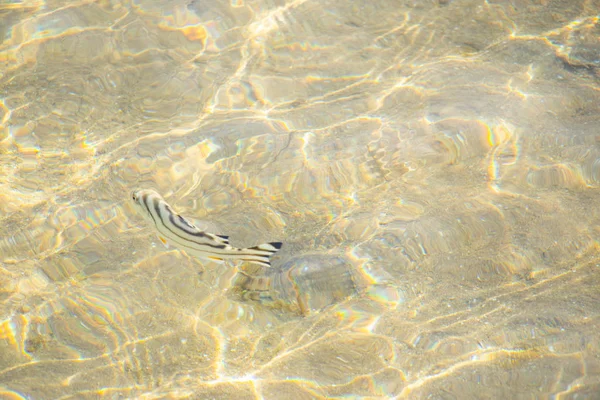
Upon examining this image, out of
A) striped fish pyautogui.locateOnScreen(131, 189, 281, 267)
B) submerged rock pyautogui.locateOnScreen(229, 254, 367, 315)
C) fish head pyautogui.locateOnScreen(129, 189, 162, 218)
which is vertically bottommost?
submerged rock pyautogui.locateOnScreen(229, 254, 367, 315)

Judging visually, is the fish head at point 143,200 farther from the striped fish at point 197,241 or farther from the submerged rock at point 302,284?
the submerged rock at point 302,284

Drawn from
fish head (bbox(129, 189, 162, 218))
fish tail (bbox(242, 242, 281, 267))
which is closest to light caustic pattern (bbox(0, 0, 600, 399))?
fish tail (bbox(242, 242, 281, 267))

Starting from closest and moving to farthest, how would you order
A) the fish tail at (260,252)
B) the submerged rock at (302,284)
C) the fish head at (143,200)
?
the fish tail at (260,252) → the fish head at (143,200) → the submerged rock at (302,284)

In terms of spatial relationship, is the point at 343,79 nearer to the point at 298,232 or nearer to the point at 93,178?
the point at 298,232

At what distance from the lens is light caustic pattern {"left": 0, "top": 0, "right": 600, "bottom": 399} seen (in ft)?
10.6

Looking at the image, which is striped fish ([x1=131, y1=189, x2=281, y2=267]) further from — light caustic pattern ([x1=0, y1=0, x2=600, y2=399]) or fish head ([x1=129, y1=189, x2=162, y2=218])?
light caustic pattern ([x1=0, y1=0, x2=600, y2=399])

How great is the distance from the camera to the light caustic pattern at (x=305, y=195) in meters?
3.22

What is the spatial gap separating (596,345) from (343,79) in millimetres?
3358

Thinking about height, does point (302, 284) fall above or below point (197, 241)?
below

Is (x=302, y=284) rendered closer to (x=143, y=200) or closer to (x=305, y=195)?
(x=305, y=195)

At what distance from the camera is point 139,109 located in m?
5.04

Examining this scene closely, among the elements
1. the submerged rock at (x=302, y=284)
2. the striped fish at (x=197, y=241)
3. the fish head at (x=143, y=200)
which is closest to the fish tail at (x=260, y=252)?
the striped fish at (x=197, y=241)

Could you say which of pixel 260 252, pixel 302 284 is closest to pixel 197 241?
pixel 260 252

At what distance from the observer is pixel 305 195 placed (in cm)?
423
